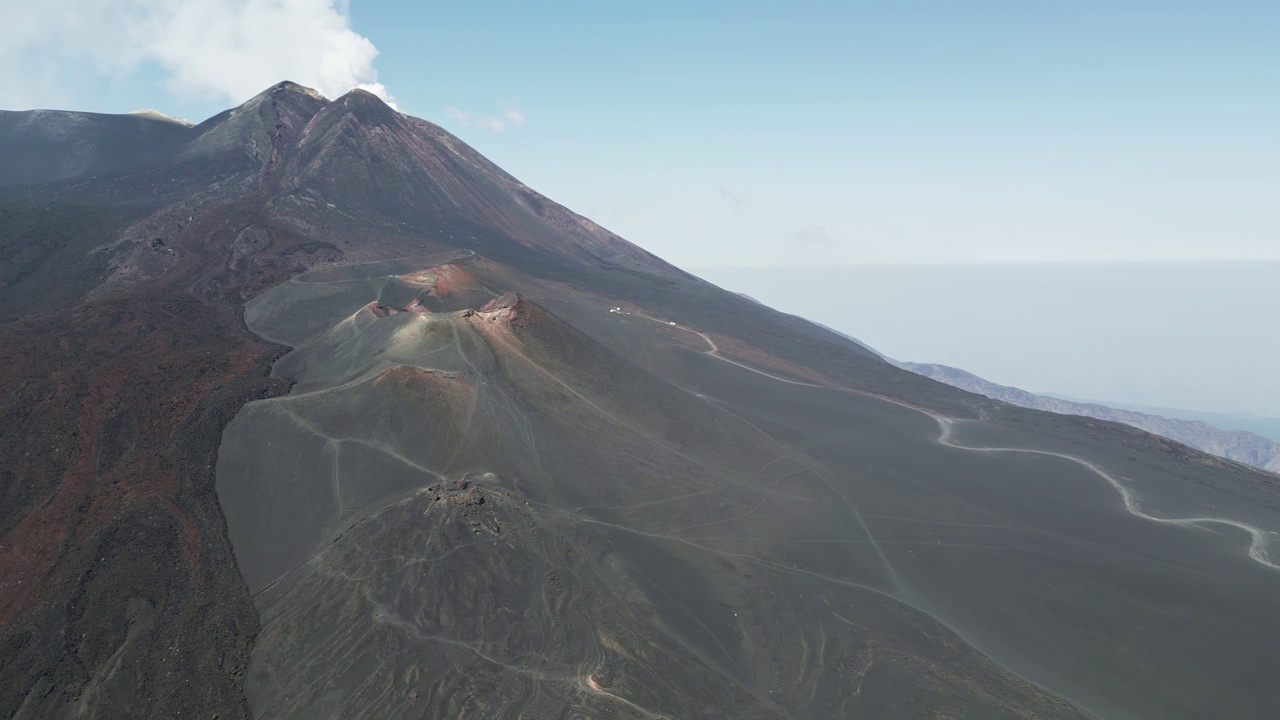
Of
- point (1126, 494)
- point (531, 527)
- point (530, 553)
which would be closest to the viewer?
point (530, 553)

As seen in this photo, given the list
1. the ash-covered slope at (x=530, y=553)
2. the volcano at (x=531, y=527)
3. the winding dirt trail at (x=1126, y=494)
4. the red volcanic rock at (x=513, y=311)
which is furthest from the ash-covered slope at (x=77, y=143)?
the winding dirt trail at (x=1126, y=494)

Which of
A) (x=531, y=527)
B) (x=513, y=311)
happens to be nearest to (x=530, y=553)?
(x=531, y=527)

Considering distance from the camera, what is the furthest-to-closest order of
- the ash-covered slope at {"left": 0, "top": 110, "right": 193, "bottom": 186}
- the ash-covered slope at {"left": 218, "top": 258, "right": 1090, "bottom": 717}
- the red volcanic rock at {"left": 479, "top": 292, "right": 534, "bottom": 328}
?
the ash-covered slope at {"left": 0, "top": 110, "right": 193, "bottom": 186} < the red volcanic rock at {"left": 479, "top": 292, "right": 534, "bottom": 328} < the ash-covered slope at {"left": 218, "top": 258, "right": 1090, "bottom": 717}

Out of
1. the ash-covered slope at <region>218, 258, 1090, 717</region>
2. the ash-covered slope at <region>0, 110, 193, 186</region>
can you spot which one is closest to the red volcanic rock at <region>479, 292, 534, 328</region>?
the ash-covered slope at <region>218, 258, 1090, 717</region>

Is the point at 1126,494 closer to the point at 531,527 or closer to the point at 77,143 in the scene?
the point at 531,527

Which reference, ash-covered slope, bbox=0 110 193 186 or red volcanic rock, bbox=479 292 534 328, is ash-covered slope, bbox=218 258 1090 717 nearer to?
red volcanic rock, bbox=479 292 534 328

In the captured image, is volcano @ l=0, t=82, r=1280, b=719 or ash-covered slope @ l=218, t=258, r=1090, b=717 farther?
volcano @ l=0, t=82, r=1280, b=719

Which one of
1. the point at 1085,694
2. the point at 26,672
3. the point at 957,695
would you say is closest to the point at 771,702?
the point at 957,695

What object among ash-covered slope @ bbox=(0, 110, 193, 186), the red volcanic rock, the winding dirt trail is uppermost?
ash-covered slope @ bbox=(0, 110, 193, 186)
